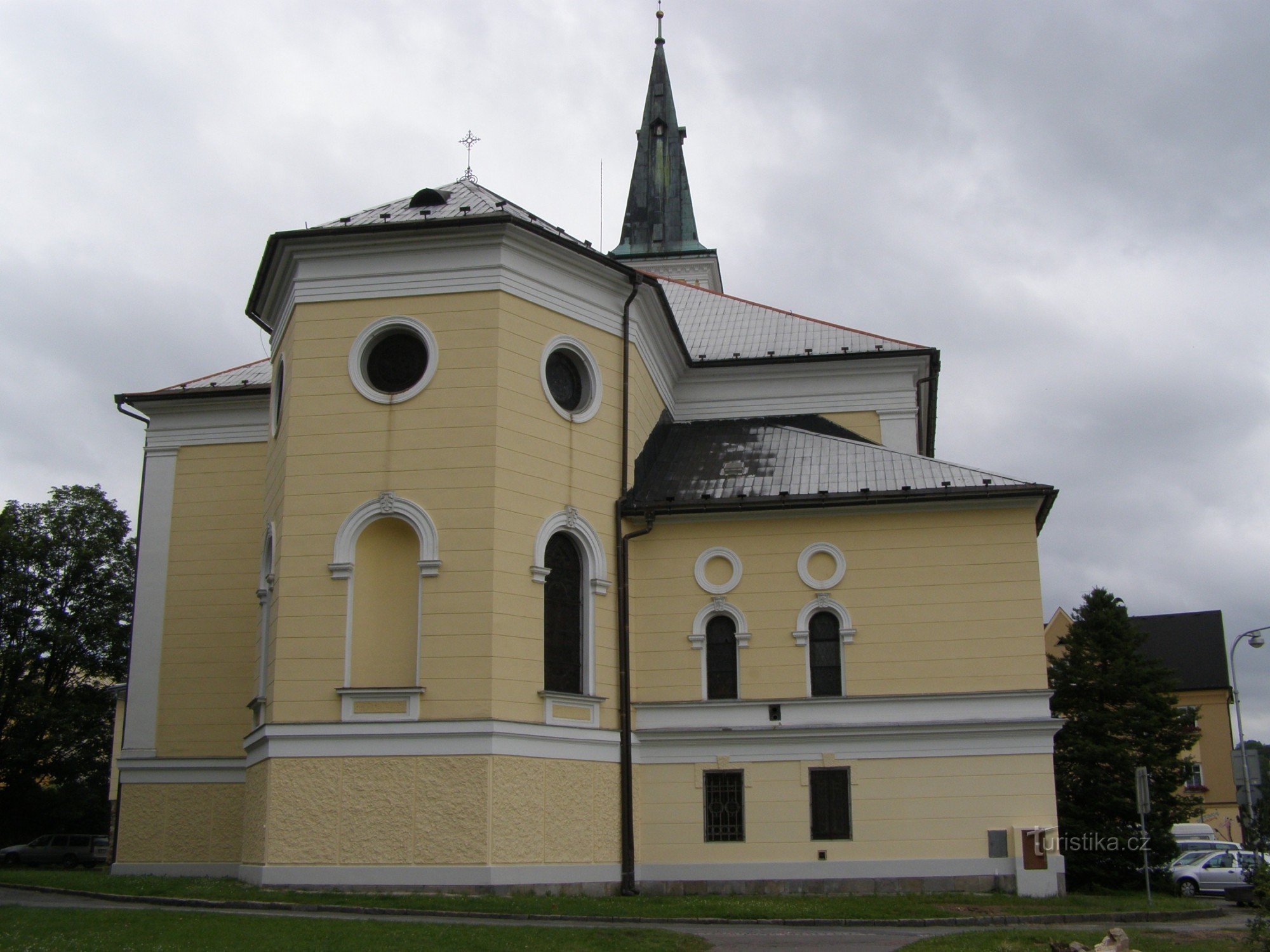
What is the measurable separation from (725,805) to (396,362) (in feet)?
Result: 31.8

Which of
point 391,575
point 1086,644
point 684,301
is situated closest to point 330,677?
point 391,575

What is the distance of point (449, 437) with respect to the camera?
20.6m

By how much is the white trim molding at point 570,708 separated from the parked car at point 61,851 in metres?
24.5

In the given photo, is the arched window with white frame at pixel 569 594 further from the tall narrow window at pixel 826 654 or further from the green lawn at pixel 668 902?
the tall narrow window at pixel 826 654

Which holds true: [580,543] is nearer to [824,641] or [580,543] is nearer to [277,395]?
[824,641]

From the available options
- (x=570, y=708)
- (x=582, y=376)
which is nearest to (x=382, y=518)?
(x=570, y=708)

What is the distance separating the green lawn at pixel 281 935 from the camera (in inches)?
502

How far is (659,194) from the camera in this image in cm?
4512

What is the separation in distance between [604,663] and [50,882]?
33.7 feet

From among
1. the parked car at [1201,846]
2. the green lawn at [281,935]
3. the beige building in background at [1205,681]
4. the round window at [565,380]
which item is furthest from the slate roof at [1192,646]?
the green lawn at [281,935]

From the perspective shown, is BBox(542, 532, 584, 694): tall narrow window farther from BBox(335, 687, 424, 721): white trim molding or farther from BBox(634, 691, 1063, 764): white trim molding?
BBox(335, 687, 424, 721): white trim molding

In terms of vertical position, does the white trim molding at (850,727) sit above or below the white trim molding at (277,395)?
below

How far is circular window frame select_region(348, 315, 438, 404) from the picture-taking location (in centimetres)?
2089

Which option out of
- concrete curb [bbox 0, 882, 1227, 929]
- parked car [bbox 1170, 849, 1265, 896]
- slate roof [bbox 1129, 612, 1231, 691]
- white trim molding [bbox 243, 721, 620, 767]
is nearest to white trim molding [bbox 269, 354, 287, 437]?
white trim molding [bbox 243, 721, 620, 767]
